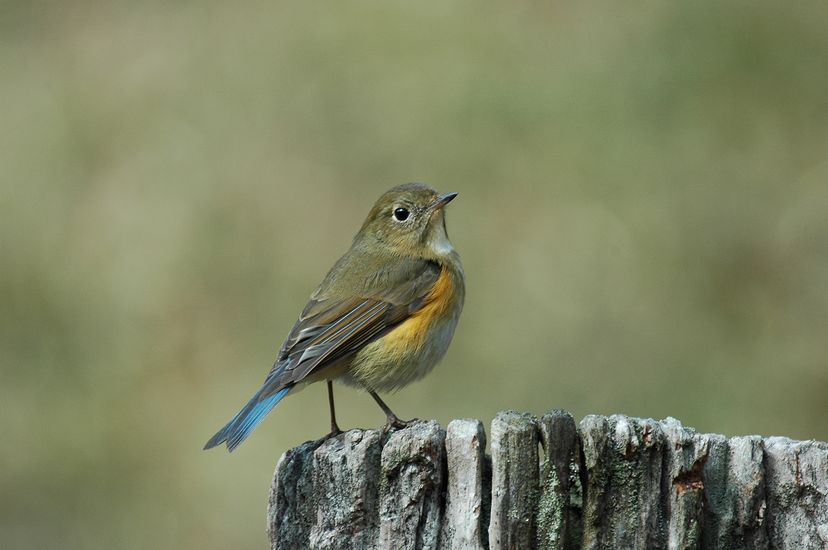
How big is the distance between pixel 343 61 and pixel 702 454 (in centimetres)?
673

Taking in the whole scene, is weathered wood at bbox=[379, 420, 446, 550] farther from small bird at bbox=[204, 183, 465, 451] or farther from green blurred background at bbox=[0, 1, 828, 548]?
green blurred background at bbox=[0, 1, 828, 548]

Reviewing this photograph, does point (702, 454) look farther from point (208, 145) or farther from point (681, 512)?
point (208, 145)

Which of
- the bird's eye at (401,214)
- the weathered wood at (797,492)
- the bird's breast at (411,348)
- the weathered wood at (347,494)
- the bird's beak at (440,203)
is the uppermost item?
the bird's beak at (440,203)

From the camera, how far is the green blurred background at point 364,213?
7426 millimetres

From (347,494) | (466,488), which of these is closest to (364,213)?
(347,494)

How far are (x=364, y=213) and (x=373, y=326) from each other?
3.17 metres

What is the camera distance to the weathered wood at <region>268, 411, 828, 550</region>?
10.1ft

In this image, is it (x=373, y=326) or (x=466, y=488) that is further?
(x=373, y=326)

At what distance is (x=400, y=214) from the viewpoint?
6066 millimetres

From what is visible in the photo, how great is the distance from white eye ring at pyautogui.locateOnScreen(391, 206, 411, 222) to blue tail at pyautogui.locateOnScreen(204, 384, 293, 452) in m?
1.49

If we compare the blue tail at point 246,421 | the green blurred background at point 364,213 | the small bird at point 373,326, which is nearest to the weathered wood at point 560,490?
the blue tail at point 246,421

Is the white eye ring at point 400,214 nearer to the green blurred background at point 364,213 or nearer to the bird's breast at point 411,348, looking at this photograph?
the bird's breast at point 411,348

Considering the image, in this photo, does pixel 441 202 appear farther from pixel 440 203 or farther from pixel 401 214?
pixel 401 214

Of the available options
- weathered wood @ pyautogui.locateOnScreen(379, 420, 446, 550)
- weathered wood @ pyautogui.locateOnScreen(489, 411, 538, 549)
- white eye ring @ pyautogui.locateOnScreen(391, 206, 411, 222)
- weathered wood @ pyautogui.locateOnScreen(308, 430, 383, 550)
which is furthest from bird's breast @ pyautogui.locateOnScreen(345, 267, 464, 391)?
weathered wood @ pyautogui.locateOnScreen(489, 411, 538, 549)
